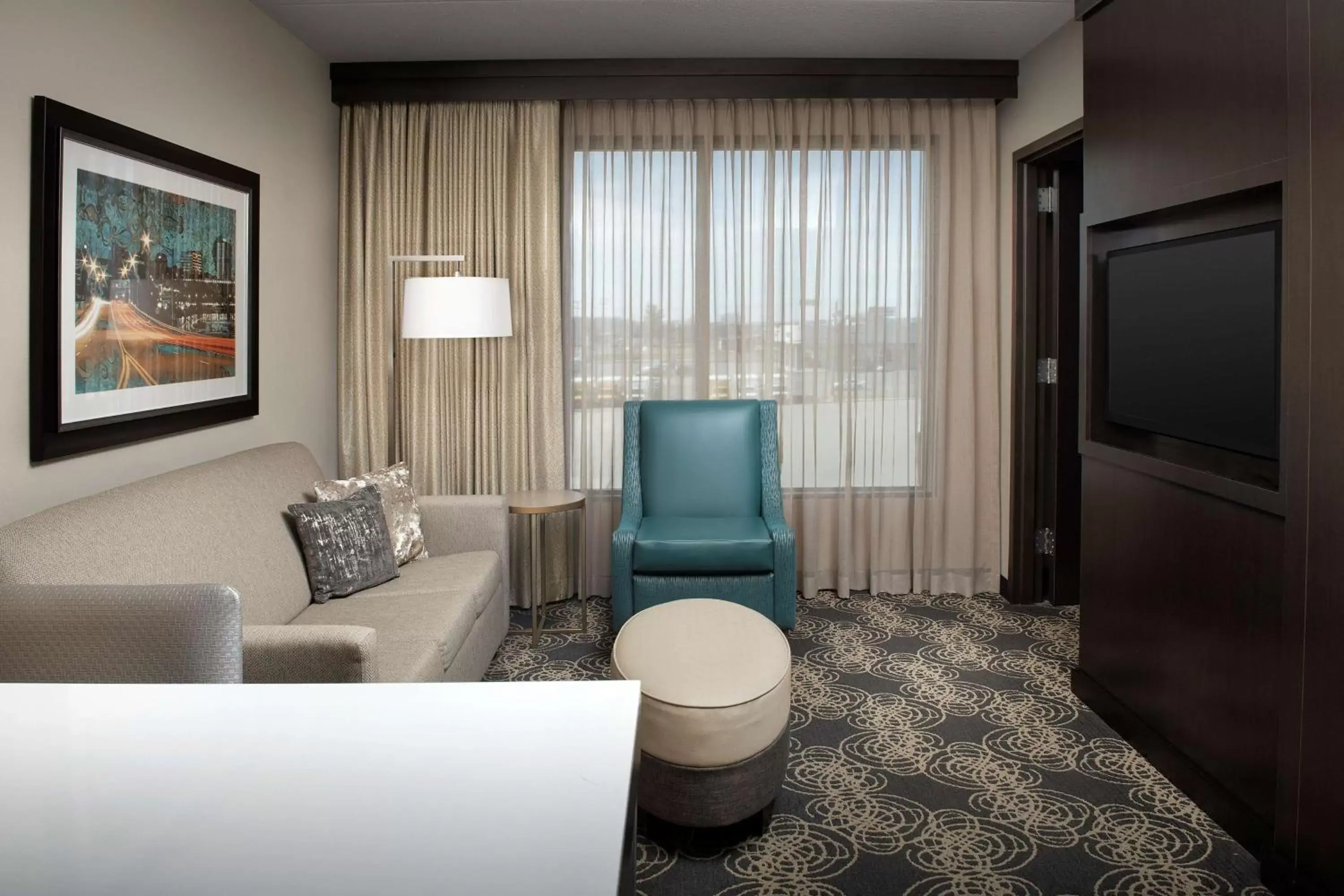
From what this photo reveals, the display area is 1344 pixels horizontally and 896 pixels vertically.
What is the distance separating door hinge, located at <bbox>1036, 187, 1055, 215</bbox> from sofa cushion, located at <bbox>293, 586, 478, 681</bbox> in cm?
317

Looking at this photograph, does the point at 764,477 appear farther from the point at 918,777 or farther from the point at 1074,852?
the point at 1074,852

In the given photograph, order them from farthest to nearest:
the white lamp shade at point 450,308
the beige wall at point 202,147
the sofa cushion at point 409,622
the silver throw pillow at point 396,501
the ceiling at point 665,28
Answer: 1. the white lamp shade at point 450,308
2. the ceiling at point 665,28
3. the silver throw pillow at point 396,501
4. the sofa cushion at point 409,622
5. the beige wall at point 202,147

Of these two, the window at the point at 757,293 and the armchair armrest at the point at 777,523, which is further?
the window at the point at 757,293

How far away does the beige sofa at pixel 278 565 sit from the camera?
7.26 feet

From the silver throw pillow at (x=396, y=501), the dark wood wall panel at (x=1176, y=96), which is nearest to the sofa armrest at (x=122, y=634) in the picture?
the silver throw pillow at (x=396, y=501)

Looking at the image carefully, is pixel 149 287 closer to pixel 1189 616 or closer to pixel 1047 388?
Result: pixel 1189 616

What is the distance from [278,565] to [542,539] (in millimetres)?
1687

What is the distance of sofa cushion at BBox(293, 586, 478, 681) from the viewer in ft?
8.66

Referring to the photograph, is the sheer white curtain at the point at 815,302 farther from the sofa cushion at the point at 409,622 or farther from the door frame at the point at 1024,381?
the sofa cushion at the point at 409,622

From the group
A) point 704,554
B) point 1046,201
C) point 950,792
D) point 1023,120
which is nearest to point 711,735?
point 950,792

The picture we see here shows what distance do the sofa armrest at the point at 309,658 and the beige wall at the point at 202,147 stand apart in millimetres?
812

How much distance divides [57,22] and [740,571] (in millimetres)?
2902

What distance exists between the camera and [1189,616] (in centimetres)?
269

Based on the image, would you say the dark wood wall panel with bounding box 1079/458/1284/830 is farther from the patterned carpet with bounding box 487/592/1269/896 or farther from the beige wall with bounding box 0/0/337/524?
the beige wall with bounding box 0/0/337/524
